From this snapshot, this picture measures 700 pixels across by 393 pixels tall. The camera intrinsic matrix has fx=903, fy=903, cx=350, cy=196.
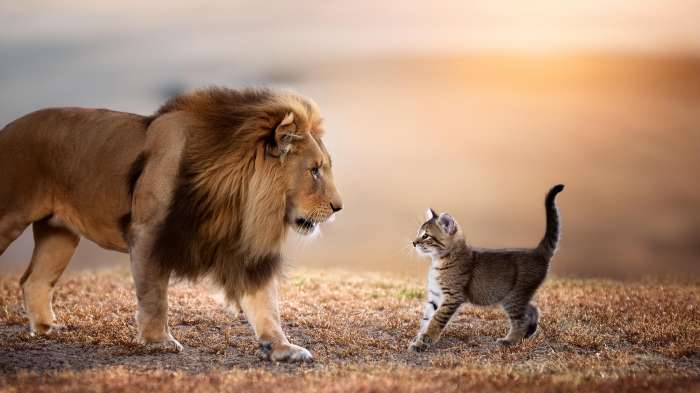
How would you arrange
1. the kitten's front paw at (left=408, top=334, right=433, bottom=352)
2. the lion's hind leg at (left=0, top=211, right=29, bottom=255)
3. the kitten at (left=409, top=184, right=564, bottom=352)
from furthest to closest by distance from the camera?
the kitten at (left=409, top=184, right=564, bottom=352) < the lion's hind leg at (left=0, top=211, right=29, bottom=255) < the kitten's front paw at (left=408, top=334, right=433, bottom=352)

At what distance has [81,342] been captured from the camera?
323 inches

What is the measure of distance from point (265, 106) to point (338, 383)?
95.0 inches

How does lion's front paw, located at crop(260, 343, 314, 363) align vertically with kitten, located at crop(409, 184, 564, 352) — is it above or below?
below

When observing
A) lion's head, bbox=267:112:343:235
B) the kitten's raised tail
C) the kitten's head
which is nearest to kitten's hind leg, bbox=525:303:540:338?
the kitten's raised tail

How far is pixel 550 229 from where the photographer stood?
29.3ft

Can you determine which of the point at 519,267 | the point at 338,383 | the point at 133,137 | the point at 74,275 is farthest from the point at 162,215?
the point at 74,275

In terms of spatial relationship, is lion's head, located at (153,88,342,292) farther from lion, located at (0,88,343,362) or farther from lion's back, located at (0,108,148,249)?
lion's back, located at (0,108,148,249)

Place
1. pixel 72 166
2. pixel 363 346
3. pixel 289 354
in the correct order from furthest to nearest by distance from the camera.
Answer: pixel 72 166 → pixel 363 346 → pixel 289 354

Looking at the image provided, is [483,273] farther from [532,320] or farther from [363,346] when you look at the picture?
[363,346]

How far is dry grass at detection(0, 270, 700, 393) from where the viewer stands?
634cm

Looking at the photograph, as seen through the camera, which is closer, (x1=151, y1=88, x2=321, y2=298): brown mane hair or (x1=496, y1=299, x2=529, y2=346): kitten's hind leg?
(x1=151, y1=88, x2=321, y2=298): brown mane hair

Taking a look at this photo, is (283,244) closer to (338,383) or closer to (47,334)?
(338,383)

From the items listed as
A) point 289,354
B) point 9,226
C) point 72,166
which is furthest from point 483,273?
point 9,226

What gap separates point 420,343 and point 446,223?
49.3 inches
